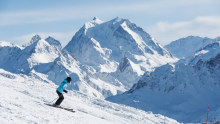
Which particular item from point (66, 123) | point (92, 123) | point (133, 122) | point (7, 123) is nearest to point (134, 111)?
point (133, 122)

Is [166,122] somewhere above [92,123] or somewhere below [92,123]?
above

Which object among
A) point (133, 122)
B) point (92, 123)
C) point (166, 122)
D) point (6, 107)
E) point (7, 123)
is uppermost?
point (166, 122)

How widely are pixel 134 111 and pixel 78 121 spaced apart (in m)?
41.3

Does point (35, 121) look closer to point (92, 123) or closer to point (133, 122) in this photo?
point (92, 123)

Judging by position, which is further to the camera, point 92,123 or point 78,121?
point 92,123

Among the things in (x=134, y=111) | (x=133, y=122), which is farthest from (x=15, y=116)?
(x=134, y=111)

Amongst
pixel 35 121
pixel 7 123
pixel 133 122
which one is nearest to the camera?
pixel 7 123

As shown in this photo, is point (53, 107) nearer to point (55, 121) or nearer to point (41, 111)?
point (41, 111)

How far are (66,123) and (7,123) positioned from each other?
202 inches

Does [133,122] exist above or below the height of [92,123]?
above

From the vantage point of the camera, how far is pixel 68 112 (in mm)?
29094

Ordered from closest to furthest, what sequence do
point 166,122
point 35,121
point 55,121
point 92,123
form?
1. point 35,121
2. point 55,121
3. point 92,123
4. point 166,122

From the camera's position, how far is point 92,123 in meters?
28.8

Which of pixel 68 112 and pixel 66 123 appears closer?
pixel 66 123
